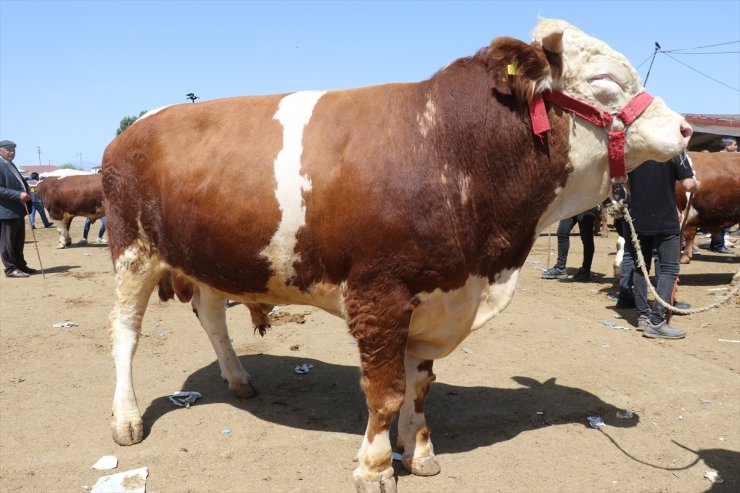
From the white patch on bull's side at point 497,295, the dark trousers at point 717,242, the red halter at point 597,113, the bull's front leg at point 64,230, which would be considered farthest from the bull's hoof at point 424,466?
the bull's front leg at point 64,230

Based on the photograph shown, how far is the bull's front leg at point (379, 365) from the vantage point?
9.98 feet

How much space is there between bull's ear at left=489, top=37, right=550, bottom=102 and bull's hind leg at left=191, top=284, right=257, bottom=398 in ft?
8.95

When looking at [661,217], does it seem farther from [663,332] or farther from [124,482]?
[124,482]

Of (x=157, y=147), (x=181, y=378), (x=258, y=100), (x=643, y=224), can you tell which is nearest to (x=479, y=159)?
(x=258, y=100)

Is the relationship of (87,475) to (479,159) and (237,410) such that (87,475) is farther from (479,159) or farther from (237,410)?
(479,159)

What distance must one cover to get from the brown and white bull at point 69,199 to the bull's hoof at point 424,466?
Result: 13.1 meters

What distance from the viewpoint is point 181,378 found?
5074mm

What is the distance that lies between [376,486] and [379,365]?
0.68 meters

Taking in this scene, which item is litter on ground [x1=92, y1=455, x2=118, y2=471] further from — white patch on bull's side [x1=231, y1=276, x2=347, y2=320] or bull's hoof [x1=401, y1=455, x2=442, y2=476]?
bull's hoof [x1=401, y1=455, x2=442, y2=476]

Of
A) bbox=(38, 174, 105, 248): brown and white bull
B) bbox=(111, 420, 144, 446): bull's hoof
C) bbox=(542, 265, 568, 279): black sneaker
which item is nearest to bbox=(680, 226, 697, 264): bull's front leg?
bbox=(542, 265, 568, 279): black sneaker

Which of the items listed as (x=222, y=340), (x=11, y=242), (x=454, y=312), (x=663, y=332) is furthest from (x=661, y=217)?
(x=11, y=242)

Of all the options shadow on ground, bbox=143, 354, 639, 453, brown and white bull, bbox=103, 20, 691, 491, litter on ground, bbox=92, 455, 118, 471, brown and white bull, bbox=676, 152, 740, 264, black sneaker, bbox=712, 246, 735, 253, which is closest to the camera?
brown and white bull, bbox=103, 20, 691, 491

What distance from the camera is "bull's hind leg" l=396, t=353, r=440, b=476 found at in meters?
3.47

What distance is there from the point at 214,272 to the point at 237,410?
4.36 feet
